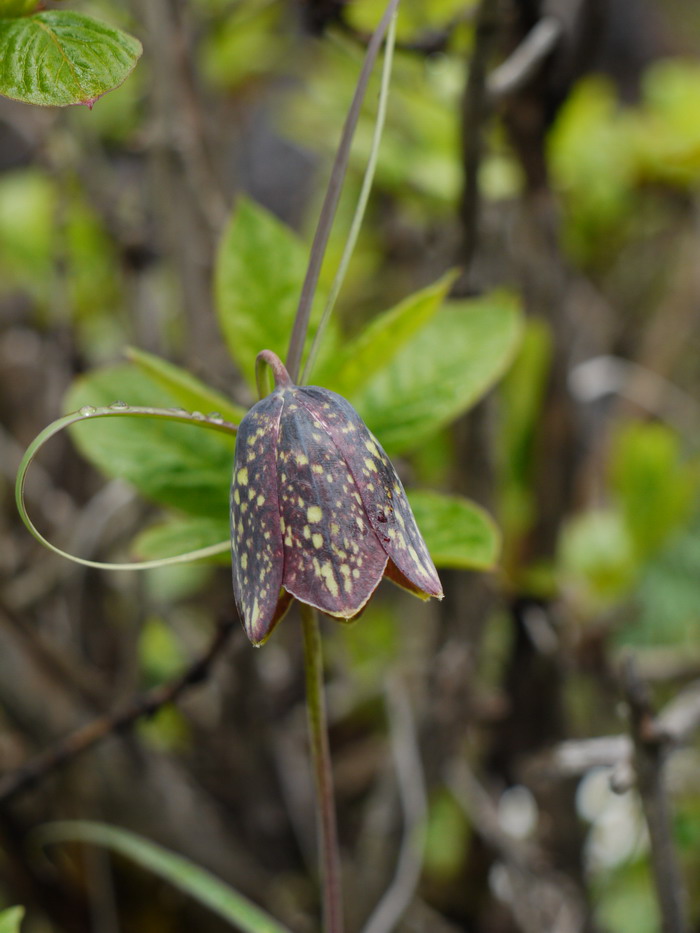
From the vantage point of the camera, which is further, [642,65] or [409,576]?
[642,65]

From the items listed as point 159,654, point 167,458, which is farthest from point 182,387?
point 159,654

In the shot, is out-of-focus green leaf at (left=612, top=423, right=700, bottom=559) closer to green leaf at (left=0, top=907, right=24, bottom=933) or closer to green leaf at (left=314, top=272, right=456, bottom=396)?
green leaf at (left=314, top=272, right=456, bottom=396)

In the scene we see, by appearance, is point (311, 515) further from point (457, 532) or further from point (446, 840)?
point (446, 840)

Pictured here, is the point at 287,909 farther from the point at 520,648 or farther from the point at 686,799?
the point at 686,799

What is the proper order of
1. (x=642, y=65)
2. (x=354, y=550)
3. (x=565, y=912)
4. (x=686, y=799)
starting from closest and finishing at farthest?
(x=354, y=550) < (x=565, y=912) < (x=686, y=799) < (x=642, y=65)

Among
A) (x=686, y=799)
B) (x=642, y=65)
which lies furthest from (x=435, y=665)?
(x=642, y=65)

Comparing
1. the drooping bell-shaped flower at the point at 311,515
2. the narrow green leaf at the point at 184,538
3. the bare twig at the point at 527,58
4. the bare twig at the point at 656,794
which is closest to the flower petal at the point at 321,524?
the drooping bell-shaped flower at the point at 311,515

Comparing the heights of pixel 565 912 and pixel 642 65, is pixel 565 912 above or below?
below

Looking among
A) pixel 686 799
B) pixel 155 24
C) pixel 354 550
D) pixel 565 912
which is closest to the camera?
pixel 354 550
